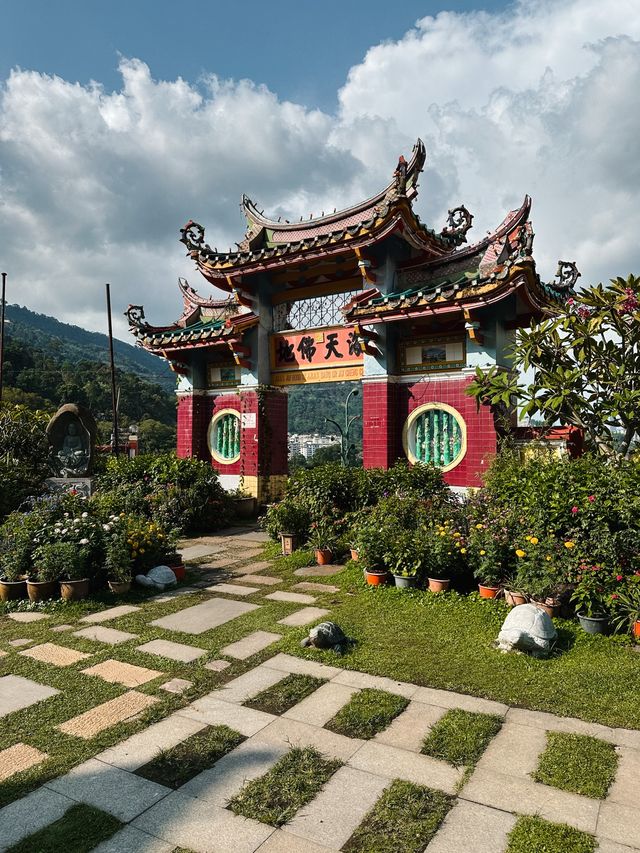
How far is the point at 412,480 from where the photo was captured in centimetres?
1027

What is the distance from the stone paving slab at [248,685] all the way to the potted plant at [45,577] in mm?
3553

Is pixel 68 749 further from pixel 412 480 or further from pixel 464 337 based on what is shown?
pixel 464 337

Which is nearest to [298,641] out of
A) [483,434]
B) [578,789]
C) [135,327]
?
[578,789]

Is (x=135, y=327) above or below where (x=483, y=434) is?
above

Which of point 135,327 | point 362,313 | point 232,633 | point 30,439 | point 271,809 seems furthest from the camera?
point 135,327

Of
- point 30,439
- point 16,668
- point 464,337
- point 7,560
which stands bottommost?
point 16,668

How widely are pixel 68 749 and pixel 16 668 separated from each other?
175 cm

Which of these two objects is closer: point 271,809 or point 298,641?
point 271,809

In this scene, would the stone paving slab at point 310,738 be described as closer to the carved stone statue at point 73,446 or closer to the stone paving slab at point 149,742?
the stone paving slab at point 149,742

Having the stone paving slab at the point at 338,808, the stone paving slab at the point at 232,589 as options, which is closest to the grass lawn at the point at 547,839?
the stone paving slab at the point at 338,808

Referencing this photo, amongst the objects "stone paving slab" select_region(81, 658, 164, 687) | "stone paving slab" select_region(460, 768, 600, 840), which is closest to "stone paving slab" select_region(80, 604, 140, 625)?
"stone paving slab" select_region(81, 658, 164, 687)

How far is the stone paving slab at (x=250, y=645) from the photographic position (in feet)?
17.0

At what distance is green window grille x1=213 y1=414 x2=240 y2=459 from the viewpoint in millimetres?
15570

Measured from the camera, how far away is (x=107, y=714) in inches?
158
